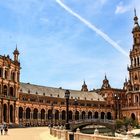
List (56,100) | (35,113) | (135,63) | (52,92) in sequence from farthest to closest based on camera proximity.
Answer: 1. (135,63)
2. (52,92)
3. (56,100)
4. (35,113)

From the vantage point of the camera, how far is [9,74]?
95.2m

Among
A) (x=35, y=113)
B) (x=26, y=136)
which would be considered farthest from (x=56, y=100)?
(x=26, y=136)

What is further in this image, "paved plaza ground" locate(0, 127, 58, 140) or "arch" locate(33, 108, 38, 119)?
"arch" locate(33, 108, 38, 119)

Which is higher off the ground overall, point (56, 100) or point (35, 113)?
point (56, 100)

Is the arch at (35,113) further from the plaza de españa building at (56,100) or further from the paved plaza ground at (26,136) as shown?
the paved plaza ground at (26,136)

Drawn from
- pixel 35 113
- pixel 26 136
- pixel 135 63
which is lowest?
pixel 26 136

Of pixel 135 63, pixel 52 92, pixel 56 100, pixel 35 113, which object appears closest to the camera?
pixel 35 113

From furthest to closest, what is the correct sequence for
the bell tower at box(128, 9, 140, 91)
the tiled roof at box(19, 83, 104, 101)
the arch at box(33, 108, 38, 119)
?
the bell tower at box(128, 9, 140, 91)
the tiled roof at box(19, 83, 104, 101)
the arch at box(33, 108, 38, 119)

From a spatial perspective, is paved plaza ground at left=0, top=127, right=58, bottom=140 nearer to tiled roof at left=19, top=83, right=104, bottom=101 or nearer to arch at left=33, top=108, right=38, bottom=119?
tiled roof at left=19, top=83, right=104, bottom=101

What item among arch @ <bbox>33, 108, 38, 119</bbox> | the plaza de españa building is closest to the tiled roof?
the plaza de españa building

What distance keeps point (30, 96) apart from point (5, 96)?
25.2 metres

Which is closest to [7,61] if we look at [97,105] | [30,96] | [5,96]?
[5,96]

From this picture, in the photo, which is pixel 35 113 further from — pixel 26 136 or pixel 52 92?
pixel 26 136

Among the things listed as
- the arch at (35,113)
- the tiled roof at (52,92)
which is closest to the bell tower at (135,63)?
the tiled roof at (52,92)
